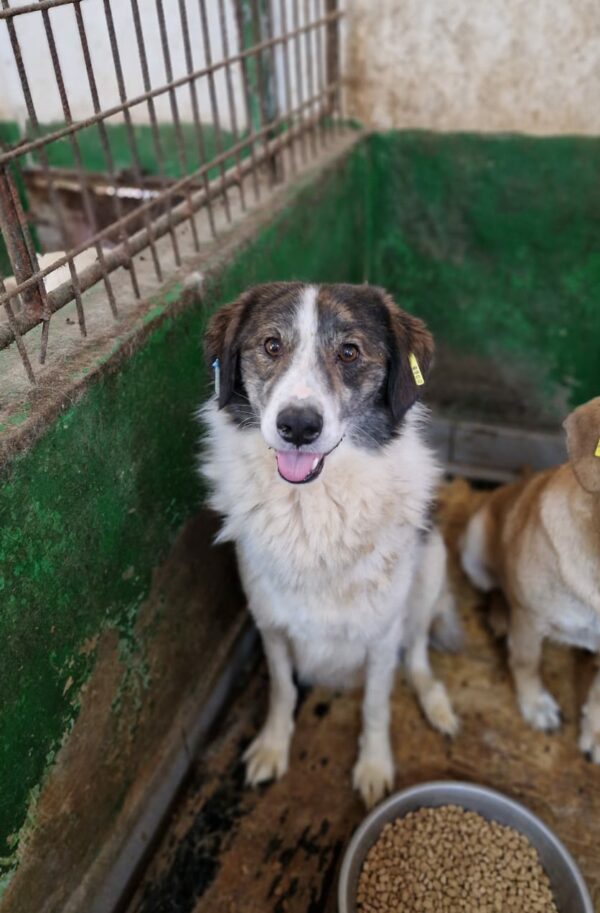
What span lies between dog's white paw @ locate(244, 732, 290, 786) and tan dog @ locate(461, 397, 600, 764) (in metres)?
0.98

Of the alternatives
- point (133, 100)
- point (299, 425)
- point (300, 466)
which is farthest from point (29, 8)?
point (300, 466)

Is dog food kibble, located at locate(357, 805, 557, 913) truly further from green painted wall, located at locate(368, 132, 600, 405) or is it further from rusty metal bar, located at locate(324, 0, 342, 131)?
rusty metal bar, located at locate(324, 0, 342, 131)

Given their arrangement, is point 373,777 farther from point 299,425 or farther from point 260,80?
point 260,80

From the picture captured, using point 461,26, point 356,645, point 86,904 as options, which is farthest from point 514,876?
point 461,26

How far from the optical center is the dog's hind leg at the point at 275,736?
252 cm

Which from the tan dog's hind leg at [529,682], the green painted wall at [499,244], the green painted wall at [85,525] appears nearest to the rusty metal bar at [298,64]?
the green painted wall at [499,244]

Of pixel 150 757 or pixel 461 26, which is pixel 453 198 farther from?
pixel 150 757

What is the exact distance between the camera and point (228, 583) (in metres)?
2.77

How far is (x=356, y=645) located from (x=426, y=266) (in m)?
2.33

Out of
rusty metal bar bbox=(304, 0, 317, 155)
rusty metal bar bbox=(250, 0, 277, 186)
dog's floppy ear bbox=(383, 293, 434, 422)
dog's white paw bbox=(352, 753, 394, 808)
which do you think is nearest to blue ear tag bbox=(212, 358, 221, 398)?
dog's floppy ear bbox=(383, 293, 434, 422)

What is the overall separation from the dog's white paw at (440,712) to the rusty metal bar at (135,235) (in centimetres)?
201

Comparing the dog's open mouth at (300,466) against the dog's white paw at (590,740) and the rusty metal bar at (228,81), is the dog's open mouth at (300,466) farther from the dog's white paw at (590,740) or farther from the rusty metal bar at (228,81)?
the dog's white paw at (590,740)

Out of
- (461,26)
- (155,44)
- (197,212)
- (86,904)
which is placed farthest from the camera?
(461,26)

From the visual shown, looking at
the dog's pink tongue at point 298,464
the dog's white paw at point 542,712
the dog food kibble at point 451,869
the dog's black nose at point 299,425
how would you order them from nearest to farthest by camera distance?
the dog's black nose at point 299,425
the dog's pink tongue at point 298,464
the dog food kibble at point 451,869
the dog's white paw at point 542,712
